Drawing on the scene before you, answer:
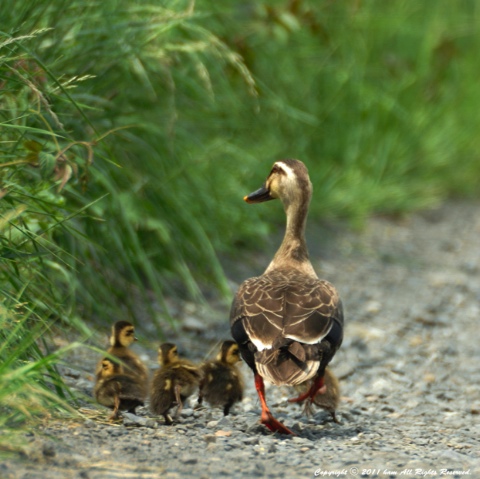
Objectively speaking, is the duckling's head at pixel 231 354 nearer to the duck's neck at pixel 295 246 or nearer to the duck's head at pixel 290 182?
the duck's neck at pixel 295 246

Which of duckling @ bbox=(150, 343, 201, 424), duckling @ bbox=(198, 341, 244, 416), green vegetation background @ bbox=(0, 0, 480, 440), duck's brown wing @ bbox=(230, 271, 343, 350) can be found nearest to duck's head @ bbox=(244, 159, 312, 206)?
green vegetation background @ bbox=(0, 0, 480, 440)

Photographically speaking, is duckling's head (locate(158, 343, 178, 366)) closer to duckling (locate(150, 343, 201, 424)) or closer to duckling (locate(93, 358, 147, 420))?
duckling (locate(150, 343, 201, 424))

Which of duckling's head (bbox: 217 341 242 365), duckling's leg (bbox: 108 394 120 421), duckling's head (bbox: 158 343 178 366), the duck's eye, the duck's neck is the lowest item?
duckling's leg (bbox: 108 394 120 421)

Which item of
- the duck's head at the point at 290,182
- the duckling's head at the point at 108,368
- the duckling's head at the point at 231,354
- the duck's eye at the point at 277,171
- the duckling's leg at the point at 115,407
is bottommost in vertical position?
the duckling's leg at the point at 115,407

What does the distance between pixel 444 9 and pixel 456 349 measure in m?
5.80

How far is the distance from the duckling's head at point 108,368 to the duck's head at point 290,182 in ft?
4.83

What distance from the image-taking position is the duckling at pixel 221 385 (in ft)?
16.6

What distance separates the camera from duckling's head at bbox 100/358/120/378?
4840 mm

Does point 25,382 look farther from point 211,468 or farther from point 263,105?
point 263,105

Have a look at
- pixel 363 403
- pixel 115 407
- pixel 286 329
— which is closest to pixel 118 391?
pixel 115 407

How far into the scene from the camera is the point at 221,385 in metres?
5.08

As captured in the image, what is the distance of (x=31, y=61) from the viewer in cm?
538

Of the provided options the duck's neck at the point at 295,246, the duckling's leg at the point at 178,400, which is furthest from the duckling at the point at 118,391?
the duck's neck at the point at 295,246

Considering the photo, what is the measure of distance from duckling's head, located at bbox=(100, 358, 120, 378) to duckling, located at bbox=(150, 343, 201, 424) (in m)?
0.19
